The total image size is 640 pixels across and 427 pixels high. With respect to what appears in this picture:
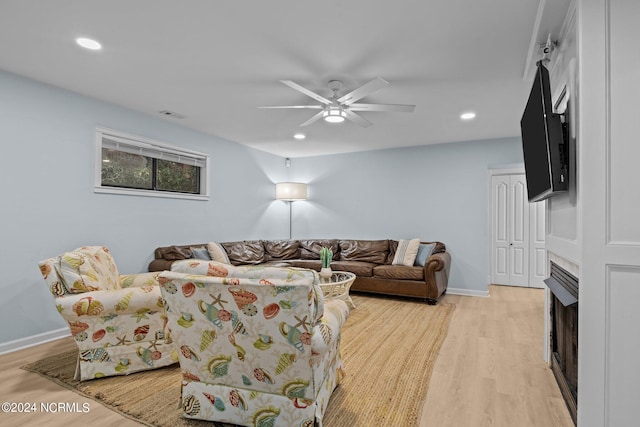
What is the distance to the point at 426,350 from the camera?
302 centimetres

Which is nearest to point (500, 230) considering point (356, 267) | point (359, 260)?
point (359, 260)

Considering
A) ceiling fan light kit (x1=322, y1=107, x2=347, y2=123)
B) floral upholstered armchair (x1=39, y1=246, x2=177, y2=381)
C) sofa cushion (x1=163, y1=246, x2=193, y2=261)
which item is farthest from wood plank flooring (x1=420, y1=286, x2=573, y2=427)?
sofa cushion (x1=163, y1=246, x2=193, y2=261)

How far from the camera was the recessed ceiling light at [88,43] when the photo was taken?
2.45 metres

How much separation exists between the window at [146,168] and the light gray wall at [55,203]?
0.31 feet

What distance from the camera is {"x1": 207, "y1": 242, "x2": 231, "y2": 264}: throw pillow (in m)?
4.66

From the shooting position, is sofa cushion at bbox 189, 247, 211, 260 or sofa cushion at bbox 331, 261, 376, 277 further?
sofa cushion at bbox 331, 261, 376, 277

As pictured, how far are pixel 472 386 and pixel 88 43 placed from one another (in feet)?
12.2

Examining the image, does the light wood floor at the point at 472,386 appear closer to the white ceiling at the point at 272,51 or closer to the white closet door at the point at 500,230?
the white ceiling at the point at 272,51

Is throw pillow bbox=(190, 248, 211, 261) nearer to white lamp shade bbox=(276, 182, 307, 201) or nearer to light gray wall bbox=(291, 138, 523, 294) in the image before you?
white lamp shade bbox=(276, 182, 307, 201)

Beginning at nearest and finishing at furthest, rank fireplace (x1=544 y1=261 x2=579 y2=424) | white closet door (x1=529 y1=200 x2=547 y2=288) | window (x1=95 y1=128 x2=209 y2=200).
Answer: fireplace (x1=544 y1=261 x2=579 y2=424), window (x1=95 y1=128 x2=209 y2=200), white closet door (x1=529 y1=200 x2=547 y2=288)

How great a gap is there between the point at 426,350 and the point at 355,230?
3429mm

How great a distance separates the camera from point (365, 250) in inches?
227

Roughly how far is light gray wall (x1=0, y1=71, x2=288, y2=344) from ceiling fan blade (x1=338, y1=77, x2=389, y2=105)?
2642 mm

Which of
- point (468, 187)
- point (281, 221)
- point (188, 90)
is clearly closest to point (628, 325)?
point (188, 90)
